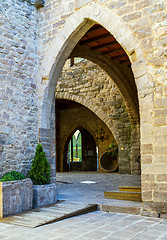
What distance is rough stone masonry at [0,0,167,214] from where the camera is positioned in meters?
3.49

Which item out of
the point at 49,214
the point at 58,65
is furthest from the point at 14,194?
the point at 58,65

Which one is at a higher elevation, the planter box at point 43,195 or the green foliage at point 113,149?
the green foliage at point 113,149

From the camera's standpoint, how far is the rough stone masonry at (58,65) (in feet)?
11.5

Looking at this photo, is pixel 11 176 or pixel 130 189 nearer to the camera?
pixel 11 176

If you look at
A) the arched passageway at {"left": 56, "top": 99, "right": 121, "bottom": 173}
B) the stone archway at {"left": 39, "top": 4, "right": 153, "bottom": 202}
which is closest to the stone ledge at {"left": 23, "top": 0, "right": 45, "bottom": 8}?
the stone archway at {"left": 39, "top": 4, "right": 153, "bottom": 202}

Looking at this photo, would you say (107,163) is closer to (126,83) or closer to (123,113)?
(123,113)

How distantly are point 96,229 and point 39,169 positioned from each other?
1585 millimetres

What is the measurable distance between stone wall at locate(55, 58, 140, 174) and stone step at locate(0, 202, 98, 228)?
517 cm

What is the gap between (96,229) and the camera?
300 centimetres

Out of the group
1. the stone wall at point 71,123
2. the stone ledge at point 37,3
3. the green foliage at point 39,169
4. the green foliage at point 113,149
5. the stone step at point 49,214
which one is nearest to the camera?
the stone step at point 49,214

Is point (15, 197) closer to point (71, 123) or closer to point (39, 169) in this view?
point (39, 169)

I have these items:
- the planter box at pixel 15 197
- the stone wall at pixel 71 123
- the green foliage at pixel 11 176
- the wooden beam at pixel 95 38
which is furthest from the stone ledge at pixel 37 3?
the stone wall at pixel 71 123

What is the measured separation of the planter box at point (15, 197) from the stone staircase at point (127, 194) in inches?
50.7

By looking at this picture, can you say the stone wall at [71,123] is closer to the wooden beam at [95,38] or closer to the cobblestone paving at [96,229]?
the wooden beam at [95,38]
